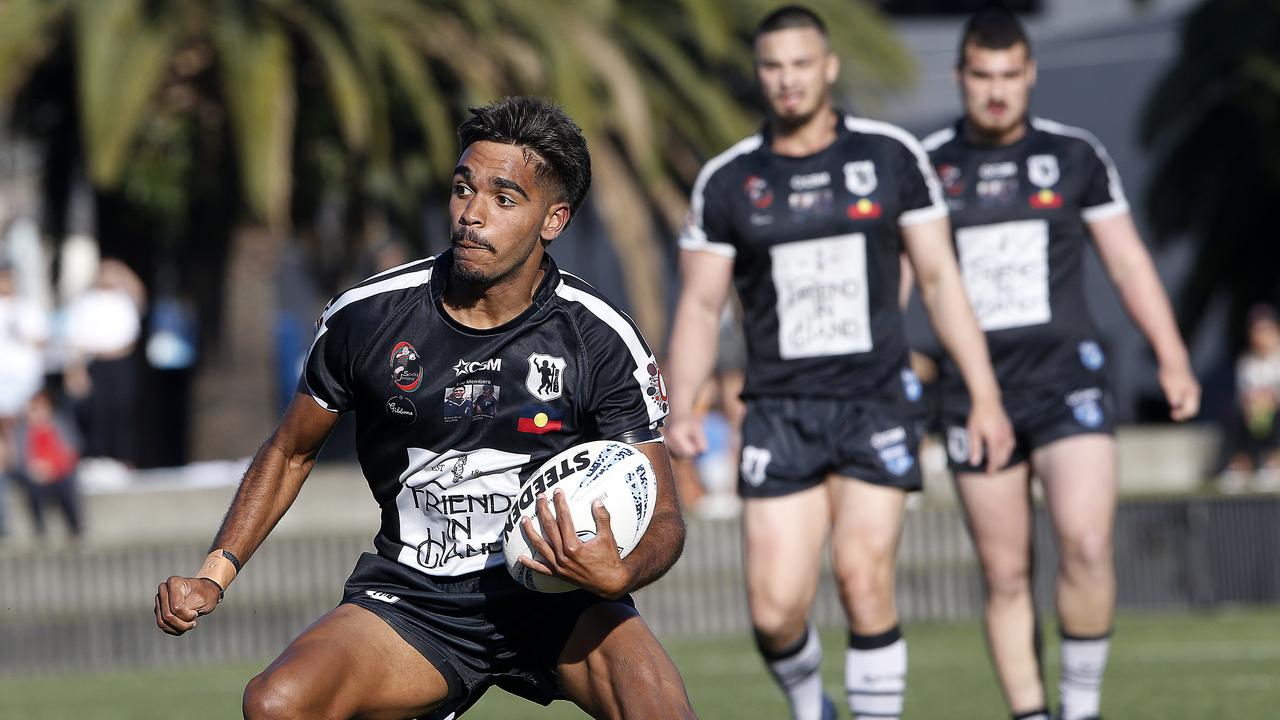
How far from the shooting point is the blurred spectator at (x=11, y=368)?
15.4m

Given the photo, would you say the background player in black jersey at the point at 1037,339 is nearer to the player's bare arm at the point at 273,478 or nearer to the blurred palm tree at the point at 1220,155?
the player's bare arm at the point at 273,478

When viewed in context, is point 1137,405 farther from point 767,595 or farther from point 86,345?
point 767,595

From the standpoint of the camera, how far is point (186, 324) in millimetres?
21469

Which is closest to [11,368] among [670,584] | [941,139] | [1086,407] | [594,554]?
[670,584]

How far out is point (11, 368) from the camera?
16078mm

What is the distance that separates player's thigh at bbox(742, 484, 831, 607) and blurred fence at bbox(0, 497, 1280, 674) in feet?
21.6

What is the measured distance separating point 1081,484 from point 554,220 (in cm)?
304

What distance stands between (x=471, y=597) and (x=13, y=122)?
1464 centimetres

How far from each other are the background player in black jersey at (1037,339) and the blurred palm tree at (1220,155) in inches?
526

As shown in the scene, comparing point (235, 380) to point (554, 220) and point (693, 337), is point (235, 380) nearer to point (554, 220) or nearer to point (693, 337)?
point (693, 337)

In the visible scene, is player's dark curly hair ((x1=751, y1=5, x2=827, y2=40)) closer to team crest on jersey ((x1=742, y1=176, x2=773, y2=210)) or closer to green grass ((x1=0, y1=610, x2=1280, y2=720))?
team crest on jersey ((x1=742, y1=176, x2=773, y2=210))

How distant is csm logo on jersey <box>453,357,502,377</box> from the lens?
5309mm

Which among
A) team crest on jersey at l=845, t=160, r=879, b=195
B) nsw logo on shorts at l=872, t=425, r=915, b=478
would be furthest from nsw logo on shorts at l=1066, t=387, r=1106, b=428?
team crest on jersey at l=845, t=160, r=879, b=195

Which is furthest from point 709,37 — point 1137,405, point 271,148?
point 1137,405
